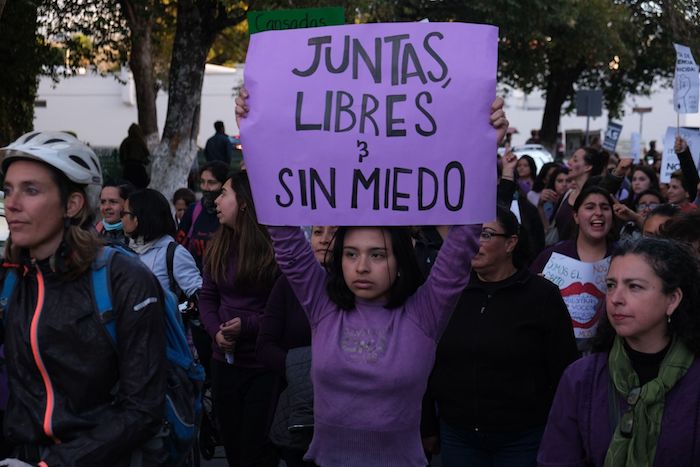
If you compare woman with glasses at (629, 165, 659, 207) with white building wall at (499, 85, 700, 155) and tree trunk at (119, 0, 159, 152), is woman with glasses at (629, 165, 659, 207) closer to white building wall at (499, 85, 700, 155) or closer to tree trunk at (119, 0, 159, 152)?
tree trunk at (119, 0, 159, 152)

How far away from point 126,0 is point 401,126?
44.4 feet

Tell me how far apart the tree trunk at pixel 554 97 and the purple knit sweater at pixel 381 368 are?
31893 mm

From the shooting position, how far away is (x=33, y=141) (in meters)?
3.29

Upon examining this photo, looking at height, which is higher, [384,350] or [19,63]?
[19,63]

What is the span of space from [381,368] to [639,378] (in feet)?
2.63

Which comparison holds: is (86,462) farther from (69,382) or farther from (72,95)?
(72,95)

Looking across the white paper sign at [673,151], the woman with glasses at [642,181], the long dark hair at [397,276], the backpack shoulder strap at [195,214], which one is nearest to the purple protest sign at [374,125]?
the long dark hair at [397,276]

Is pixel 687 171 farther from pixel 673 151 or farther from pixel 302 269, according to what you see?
pixel 302 269

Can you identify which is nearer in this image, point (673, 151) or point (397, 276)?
point (397, 276)

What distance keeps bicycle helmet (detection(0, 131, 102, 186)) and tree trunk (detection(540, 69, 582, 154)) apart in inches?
1268

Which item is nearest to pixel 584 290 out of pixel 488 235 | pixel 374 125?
pixel 488 235


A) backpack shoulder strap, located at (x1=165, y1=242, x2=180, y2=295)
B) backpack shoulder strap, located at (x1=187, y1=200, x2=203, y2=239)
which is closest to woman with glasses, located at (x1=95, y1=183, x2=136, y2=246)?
backpack shoulder strap, located at (x1=187, y1=200, x2=203, y2=239)

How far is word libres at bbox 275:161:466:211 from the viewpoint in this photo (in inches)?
135

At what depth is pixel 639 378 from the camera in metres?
3.25
